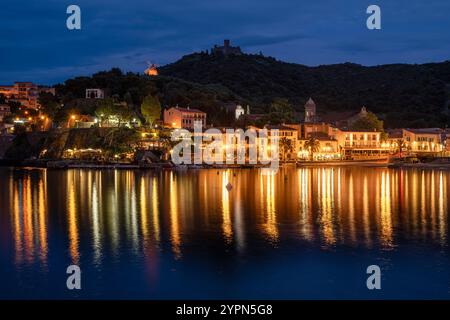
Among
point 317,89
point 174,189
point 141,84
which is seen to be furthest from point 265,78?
point 174,189

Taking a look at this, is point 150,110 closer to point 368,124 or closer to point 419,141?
point 368,124

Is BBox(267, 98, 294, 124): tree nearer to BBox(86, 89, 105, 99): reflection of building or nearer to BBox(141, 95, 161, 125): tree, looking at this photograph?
BBox(141, 95, 161, 125): tree

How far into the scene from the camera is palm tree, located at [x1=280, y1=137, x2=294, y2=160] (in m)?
62.3

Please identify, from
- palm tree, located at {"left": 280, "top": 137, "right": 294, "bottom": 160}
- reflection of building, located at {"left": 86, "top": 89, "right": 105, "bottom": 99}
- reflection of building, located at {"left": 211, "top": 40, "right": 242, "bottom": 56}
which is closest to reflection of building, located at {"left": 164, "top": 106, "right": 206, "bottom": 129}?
palm tree, located at {"left": 280, "top": 137, "right": 294, "bottom": 160}

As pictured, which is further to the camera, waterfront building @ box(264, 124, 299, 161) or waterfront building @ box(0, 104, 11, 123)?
waterfront building @ box(0, 104, 11, 123)

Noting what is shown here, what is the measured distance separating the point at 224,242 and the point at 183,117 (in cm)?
4682

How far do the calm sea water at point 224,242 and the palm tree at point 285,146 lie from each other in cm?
2797

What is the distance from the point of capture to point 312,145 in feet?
208

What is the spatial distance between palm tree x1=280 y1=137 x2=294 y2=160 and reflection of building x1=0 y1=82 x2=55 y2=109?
47890mm

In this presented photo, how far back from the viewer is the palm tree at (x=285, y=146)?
6228 centimetres

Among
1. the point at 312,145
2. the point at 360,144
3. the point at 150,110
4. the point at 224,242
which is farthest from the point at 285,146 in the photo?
the point at 224,242
